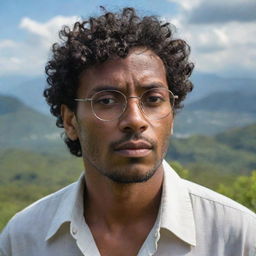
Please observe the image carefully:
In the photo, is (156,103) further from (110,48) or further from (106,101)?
(110,48)

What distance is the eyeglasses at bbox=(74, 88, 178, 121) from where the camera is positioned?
11.6ft

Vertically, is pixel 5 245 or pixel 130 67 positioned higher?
pixel 130 67

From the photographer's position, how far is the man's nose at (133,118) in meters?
3.40

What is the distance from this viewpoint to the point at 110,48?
3.79 metres

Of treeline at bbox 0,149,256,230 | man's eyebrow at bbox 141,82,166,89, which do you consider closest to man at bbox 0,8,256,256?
man's eyebrow at bbox 141,82,166,89

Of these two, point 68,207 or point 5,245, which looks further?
point 5,245

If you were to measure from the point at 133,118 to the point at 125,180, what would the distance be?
1.43 feet

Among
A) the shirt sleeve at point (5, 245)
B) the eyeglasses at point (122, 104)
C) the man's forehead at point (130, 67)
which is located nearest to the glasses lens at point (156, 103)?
the eyeglasses at point (122, 104)

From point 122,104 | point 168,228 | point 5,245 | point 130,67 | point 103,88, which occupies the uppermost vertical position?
point 130,67

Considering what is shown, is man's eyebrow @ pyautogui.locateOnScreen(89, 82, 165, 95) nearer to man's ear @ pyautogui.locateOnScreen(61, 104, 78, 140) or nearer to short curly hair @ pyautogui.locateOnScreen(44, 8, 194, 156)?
A: short curly hair @ pyautogui.locateOnScreen(44, 8, 194, 156)

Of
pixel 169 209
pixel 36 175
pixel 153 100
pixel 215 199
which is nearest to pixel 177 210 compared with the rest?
pixel 169 209

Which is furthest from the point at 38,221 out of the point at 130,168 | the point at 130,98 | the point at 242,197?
the point at 242,197

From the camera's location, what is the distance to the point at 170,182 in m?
3.72

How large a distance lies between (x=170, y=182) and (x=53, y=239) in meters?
0.96
